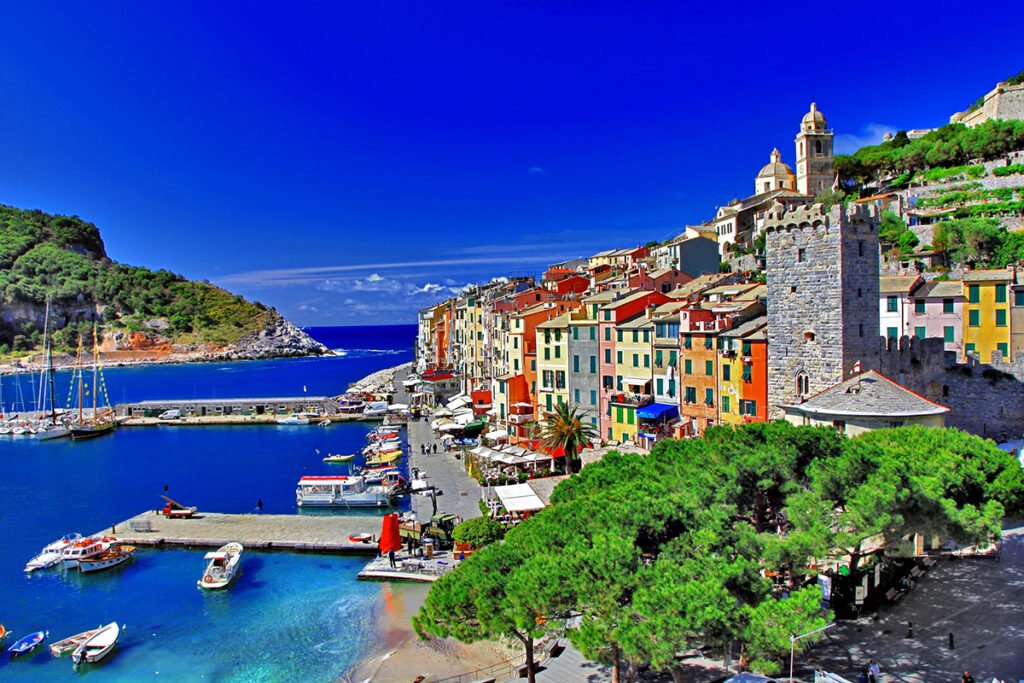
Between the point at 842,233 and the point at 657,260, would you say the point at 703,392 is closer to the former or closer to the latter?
the point at 842,233

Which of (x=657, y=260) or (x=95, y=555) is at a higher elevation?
(x=657, y=260)

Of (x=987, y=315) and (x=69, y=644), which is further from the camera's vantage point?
(x=987, y=315)

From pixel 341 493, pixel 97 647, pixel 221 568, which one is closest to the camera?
pixel 97 647

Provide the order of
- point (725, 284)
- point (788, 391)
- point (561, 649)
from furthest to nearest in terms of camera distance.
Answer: point (725, 284), point (788, 391), point (561, 649)

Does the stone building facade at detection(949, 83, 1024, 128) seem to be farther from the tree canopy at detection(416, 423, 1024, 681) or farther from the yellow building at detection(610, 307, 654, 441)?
the tree canopy at detection(416, 423, 1024, 681)

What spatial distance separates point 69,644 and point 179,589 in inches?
230

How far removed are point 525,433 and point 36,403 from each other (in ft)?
313

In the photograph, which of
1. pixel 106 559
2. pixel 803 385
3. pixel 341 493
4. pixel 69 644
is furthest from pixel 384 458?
pixel 803 385

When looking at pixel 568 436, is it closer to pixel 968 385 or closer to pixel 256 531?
pixel 256 531

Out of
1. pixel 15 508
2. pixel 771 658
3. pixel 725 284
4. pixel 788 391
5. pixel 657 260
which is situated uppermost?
pixel 657 260

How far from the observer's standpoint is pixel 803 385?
30.1m

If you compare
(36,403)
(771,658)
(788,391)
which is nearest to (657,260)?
(788,391)

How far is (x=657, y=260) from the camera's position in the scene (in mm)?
75562

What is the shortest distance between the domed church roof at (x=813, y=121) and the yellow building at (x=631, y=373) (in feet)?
200
